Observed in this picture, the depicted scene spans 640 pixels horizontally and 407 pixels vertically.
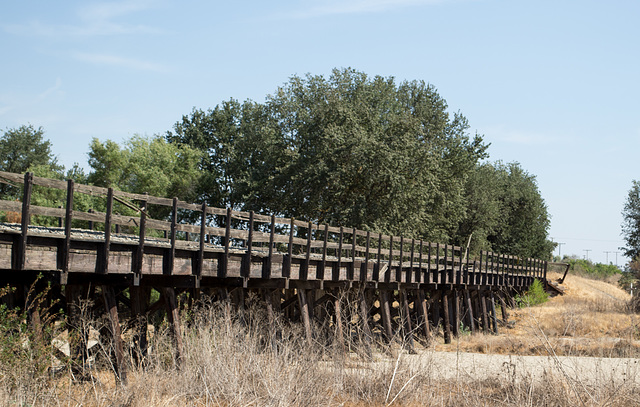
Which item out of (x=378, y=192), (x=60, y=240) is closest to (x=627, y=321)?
(x=378, y=192)

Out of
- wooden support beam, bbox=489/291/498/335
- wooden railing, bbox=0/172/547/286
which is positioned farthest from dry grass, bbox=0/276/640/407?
wooden support beam, bbox=489/291/498/335

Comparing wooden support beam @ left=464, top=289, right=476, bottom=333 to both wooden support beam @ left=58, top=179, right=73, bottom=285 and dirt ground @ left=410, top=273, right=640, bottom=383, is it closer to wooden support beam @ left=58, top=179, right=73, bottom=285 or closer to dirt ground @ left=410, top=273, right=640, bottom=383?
dirt ground @ left=410, top=273, right=640, bottom=383

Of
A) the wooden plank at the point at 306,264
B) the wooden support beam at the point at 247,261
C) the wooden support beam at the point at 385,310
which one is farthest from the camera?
the wooden support beam at the point at 385,310

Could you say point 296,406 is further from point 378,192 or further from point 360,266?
point 378,192

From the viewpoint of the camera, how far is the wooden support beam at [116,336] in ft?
36.3

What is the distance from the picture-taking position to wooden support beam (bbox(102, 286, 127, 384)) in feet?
36.3

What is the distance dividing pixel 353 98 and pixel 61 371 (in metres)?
30.1

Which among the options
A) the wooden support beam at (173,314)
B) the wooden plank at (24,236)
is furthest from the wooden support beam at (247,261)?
the wooden plank at (24,236)

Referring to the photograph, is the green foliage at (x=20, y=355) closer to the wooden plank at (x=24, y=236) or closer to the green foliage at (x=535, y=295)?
the wooden plank at (x=24, y=236)

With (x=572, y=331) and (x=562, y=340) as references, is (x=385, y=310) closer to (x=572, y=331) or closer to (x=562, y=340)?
(x=562, y=340)

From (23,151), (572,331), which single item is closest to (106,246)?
(572,331)

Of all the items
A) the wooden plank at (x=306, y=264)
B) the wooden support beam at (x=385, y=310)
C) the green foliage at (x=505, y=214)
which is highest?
the green foliage at (x=505, y=214)

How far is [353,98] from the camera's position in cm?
3903

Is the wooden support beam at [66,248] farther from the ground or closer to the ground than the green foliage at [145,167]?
closer to the ground
